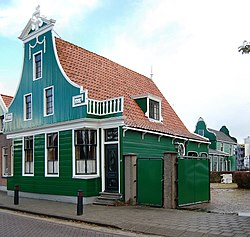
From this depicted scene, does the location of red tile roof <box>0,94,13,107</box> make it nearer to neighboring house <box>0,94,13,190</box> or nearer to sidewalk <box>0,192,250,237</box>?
neighboring house <box>0,94,13,190</box>

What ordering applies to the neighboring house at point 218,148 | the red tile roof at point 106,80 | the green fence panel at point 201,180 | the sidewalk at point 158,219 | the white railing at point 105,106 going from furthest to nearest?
the neighboring house at point 218,148
the red tile roof at point 106,80
the white railing at point 105,106
the green fence panel at point 201,180
the sidewalk at point 158,219

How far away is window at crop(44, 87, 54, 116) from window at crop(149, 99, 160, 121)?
5.71m

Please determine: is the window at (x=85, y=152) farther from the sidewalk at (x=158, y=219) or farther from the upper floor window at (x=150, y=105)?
the upper floor window at (x=150, y=105)

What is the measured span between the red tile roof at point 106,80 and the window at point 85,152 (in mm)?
1906

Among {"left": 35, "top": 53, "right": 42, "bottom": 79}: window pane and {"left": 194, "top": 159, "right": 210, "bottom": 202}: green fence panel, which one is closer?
{"left": 194, "top": 159, "right": 210, "bottom": 202}: green fence panel

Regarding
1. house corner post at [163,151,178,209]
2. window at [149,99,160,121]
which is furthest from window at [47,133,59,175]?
house corner post at [163,151,178,209]

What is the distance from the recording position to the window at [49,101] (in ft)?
65.5

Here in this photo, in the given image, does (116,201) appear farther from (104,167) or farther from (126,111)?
(126,111)

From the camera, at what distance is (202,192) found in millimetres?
16781

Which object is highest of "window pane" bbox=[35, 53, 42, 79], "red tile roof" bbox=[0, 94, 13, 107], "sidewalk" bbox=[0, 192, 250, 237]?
"window pane" bbox=[35, 53, 42, 79]

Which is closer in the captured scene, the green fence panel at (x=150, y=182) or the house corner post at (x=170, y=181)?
the house corner post at (x=170, y=181)

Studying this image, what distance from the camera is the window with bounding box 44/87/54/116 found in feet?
65.5

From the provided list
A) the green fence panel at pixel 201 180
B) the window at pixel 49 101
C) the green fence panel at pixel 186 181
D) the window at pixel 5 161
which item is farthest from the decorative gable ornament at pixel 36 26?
the green fence panel at pixel 201 180

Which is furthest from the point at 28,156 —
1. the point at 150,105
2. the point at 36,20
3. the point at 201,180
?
the point at 201,180
